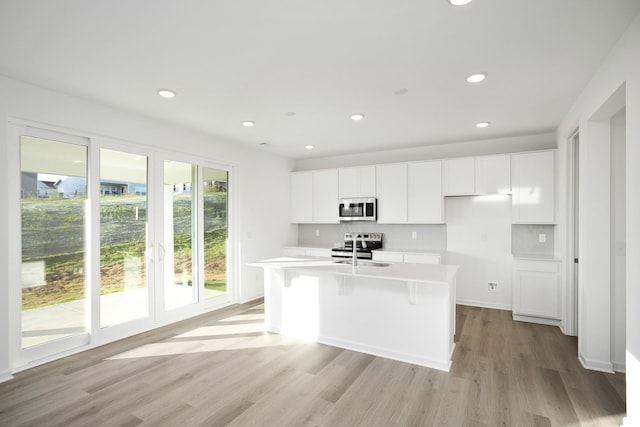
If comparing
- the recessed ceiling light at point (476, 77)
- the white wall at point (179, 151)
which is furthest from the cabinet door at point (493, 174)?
the white wall at point (179, 151)

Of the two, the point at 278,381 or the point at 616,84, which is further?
the point at 278,381

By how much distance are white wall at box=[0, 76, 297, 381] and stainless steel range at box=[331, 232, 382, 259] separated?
126cm

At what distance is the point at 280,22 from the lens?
2.10 meters

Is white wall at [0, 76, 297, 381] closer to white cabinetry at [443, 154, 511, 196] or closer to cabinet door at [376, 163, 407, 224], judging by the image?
cabinet door at [376, 163, 407, 224]

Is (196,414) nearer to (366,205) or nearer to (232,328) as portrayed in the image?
(232,328)

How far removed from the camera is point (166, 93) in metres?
3.26

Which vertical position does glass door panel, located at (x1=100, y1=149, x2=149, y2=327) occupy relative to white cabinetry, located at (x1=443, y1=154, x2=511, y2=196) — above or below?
below

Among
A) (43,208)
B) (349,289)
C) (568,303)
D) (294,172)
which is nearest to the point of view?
(43,208)

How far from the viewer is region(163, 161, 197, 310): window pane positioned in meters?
4.42

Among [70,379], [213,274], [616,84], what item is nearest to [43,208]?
[70,379]

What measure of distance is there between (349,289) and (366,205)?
8.01 ft

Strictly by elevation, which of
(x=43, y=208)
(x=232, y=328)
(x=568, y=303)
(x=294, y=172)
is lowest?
(x=232, y=328)

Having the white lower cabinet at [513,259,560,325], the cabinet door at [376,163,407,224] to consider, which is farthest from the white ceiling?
the white lower cabinet at [513,259,560,325]

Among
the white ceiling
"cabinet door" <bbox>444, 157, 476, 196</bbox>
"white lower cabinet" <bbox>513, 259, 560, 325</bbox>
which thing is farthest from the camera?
"cabinet door" <bbox>444, 157, 476, 196</bbox>
